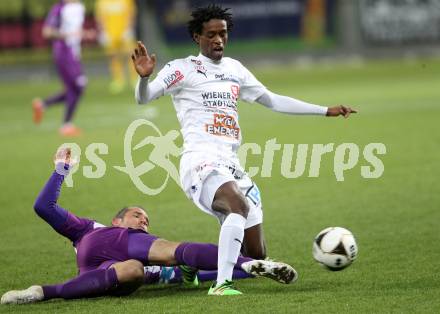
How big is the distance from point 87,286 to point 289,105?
225 centimetres

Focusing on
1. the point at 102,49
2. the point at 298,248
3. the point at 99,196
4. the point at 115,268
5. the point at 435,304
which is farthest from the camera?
the point at 102,49

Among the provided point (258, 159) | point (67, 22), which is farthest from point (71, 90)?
point (258, 159)

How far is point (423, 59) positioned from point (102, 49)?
10051mm

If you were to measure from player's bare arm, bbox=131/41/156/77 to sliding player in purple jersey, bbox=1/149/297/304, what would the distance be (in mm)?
1054

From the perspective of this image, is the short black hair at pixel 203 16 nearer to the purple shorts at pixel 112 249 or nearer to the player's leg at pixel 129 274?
the purple shorts at pixel 112 249

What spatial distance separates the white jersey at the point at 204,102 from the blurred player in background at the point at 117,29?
2111 cm

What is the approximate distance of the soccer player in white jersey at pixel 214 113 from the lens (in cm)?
746

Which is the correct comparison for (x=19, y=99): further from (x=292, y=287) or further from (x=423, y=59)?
(x=292, y=287)

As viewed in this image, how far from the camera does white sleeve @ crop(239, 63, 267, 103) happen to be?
8375 millimetres

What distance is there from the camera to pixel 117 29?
98.1 feet

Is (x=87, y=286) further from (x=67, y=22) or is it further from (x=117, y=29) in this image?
(x=117, y=29)

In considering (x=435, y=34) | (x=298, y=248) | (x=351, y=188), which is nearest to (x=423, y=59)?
(x=435, y=34)

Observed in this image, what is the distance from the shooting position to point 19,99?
1056 inches

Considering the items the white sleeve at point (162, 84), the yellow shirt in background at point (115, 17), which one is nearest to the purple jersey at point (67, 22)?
the yellow shirt in background at point (115, 17)
